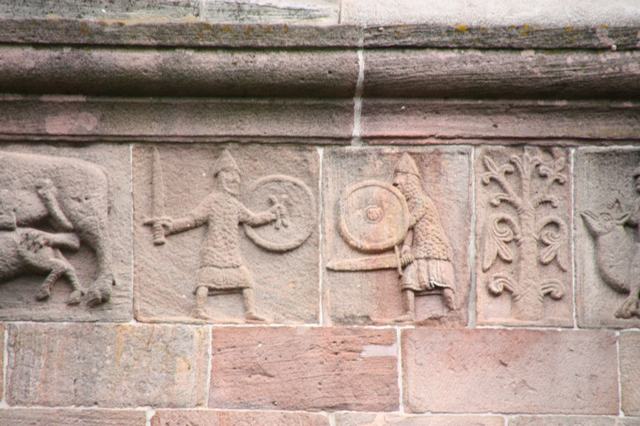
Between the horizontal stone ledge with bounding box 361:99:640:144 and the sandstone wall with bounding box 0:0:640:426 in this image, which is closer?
the sandstone wall with bounding box 0:0:640:426

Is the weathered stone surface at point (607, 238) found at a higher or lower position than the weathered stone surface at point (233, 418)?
higher

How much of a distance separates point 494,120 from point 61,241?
5.48 feet

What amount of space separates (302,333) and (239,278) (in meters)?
0.31

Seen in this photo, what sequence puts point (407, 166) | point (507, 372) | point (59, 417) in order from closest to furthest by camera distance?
1. point (59, 417)
2. point (507, 372)
3. point (407, 166)

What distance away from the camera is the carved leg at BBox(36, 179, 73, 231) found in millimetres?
4082

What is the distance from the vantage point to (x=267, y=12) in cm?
421

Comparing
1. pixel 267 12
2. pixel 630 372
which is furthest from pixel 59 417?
pixel 630 372

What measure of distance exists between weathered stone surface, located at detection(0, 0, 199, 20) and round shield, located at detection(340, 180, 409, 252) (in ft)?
2.99

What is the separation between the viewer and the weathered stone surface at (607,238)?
4.16 m

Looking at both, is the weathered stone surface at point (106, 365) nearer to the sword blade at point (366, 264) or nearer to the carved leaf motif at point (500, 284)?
the sword blade at point (366, 264)

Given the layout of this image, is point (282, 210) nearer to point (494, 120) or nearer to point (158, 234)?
point (158, 234)

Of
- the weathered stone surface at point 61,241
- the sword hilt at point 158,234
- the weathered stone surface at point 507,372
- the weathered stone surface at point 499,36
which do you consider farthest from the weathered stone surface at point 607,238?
the weathered stone surface at point 61,241

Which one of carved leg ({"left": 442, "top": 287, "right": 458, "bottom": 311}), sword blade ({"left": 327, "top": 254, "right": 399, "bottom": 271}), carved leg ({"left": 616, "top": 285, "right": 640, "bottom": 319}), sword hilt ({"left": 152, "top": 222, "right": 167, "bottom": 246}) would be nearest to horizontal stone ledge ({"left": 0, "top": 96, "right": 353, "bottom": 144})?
sword hilt ({"left": 152, "top": 222, "right": 167, "bottom": 246})

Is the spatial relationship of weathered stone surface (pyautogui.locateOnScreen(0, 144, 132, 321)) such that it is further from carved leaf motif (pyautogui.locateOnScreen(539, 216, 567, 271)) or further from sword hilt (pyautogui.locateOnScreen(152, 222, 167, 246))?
carved leaf motif (pyautogui.locateOnScreen(539, 216, 567, 271))
